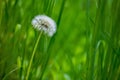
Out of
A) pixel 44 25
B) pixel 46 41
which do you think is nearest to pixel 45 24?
pixel 44 25

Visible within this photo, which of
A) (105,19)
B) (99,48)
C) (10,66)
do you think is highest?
(105,19)

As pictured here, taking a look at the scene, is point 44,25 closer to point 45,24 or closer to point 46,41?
point 45,24

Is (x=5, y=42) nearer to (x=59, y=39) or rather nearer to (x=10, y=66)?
(x=10, y=66)

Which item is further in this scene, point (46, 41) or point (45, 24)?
point (46, 41)

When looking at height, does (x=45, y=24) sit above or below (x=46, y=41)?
above

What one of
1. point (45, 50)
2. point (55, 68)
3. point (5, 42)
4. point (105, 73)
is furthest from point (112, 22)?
point (55, 68)

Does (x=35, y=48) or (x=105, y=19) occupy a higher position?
(x=105, y=19)

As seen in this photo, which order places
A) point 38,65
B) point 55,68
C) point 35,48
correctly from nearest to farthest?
point 35,48 → point 38,65 → point 55,68

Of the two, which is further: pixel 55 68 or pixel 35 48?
pixel 55 68

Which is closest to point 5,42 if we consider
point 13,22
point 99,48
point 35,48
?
point 13,22

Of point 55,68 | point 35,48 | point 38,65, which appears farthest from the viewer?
point 55,68
